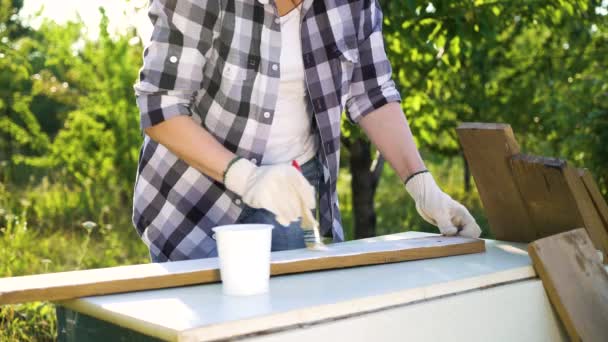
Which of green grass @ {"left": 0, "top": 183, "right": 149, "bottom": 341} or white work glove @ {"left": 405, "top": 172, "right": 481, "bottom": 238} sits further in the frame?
green grass @ {"left": 0, "top": 183, "right": 149, "bottom": 341}

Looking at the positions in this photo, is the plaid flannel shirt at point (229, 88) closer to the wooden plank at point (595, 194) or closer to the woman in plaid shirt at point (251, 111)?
the woman in plaid shirt at point (251, 111)

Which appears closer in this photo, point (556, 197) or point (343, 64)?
point (556, 197)

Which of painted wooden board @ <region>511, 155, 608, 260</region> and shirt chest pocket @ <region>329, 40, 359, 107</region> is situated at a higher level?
shirt chest pocket @ <region>329, 40, 359, 107</region>

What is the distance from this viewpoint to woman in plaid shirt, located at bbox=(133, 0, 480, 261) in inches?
75.5

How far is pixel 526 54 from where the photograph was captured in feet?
25.0

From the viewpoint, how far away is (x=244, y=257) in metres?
1.45

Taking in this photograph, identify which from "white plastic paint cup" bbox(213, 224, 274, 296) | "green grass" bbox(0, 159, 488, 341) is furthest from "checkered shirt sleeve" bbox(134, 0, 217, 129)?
"green grass" bbox(0, 159, 488, 341)

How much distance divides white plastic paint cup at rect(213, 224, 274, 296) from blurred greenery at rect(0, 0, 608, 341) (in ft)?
7.82

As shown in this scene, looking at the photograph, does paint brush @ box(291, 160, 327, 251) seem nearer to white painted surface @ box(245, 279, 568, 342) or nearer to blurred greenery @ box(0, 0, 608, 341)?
white painted surface @ box(245, 279, 568, 342)

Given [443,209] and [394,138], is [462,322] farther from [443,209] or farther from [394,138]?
[394,138]

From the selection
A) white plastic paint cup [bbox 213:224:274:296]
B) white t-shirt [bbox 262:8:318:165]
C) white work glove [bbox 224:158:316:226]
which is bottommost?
white plastic paint cup [bbox 213:224:274:296]

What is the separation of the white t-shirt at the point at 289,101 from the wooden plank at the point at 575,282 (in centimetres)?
74

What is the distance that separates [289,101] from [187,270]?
725 mm

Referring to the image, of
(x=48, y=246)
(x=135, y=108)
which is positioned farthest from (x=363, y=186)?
(x=135, y=108)
